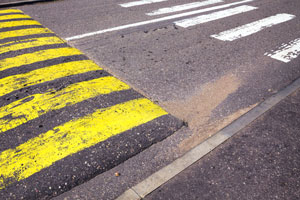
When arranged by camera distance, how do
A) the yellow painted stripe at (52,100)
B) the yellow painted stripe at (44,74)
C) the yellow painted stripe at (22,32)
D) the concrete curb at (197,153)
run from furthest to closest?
1. the yellow painted stripe at (22,32)
2. the yellow painted stripe at (44,74)
3. the yellow painted stripe at (52,100)
4. the concrete curb at (197,153)

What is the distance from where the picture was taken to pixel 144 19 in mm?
7016

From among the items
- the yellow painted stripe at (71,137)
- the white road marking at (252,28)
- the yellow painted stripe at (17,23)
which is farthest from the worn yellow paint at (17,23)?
the white road marking at (252,28)

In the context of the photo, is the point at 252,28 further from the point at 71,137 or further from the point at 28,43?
the point at 71,137

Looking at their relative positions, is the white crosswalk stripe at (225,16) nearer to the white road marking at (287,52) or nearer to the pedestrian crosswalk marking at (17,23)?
the white road marking at (287,52)

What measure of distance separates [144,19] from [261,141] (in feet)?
16.1

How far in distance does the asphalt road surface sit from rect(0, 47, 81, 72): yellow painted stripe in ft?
0.71

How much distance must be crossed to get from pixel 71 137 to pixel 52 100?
34.0 inches

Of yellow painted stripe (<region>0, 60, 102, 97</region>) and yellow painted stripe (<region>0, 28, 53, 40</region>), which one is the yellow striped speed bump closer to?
yellow painted stripe (<region>0, 60, 102, 97</region>)

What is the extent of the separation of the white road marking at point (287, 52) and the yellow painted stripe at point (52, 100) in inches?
127

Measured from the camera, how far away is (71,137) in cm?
321

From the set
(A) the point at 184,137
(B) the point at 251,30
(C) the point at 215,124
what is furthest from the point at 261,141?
(B) the point at 251,30

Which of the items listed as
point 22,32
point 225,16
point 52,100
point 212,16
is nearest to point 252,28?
point 225,16

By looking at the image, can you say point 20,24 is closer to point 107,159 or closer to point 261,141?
point 107,159

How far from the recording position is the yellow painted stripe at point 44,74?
409 centimetres
